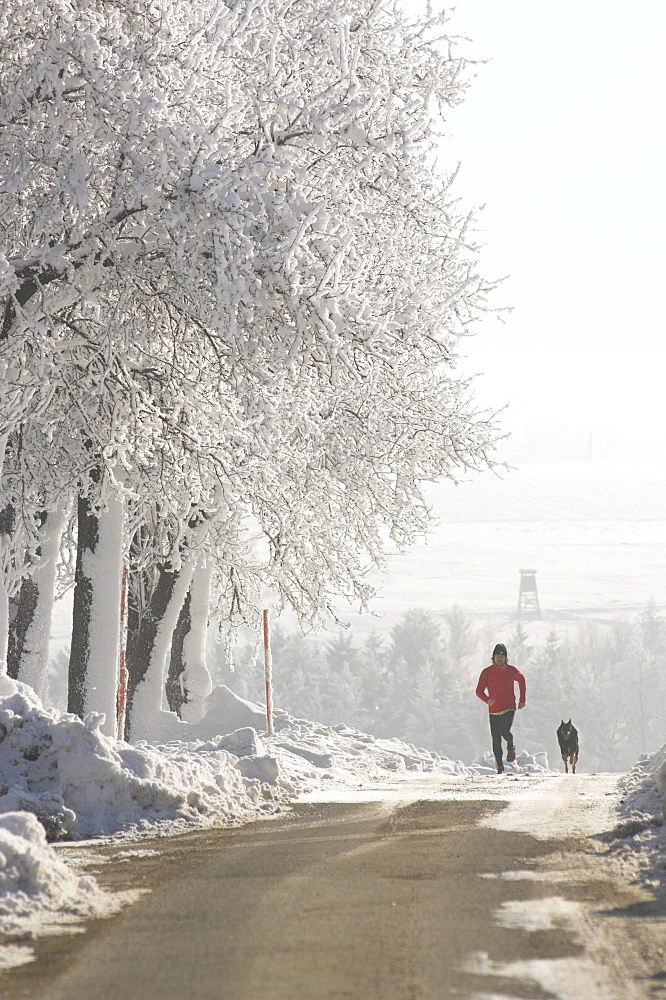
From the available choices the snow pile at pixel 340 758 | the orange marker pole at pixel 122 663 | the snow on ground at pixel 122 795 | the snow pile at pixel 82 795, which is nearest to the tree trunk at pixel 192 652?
the snow pile at pixel 340 758

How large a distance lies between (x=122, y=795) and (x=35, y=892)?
3.37 m

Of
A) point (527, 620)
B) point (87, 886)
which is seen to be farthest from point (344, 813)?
point (527, 620)

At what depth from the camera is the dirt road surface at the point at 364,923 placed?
153 inches

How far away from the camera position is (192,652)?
70.7 feet

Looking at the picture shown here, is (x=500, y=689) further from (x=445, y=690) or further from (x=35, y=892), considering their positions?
(x=445, y=690)

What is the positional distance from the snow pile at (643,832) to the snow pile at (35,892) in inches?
110

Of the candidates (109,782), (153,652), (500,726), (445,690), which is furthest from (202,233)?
(445,690)

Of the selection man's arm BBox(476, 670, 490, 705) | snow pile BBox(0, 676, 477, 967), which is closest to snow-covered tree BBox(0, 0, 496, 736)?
snow pile BBox(0, 676, 477, 967)

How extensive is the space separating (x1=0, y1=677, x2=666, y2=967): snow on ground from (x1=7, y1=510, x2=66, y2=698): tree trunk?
471 cm

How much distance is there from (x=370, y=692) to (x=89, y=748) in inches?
3984

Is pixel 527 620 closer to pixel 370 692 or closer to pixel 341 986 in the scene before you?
pixel 370 692

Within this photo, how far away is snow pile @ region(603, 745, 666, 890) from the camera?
238 inches

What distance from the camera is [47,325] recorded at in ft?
35.5

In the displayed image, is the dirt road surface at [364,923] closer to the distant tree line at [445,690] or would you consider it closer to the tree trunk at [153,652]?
the tree trunk at [153,652]
